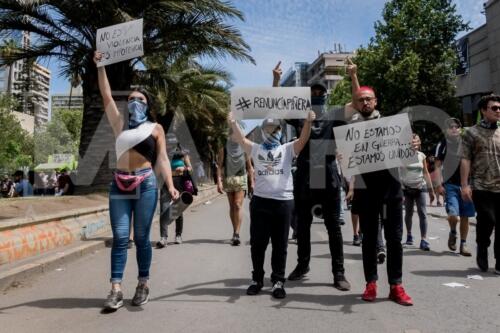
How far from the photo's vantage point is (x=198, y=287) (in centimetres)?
487

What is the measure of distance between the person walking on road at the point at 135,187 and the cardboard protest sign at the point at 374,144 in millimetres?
1646

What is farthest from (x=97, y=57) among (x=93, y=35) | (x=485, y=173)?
(x=93, y=35)

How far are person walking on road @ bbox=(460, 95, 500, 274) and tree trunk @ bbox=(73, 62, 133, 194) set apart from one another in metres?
9.22

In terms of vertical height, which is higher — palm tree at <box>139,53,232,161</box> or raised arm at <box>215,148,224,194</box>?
palm tree at <box>139,53,232,161</box>

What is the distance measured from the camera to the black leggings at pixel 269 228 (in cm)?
458

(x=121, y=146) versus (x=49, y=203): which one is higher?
(x=121, y=146)

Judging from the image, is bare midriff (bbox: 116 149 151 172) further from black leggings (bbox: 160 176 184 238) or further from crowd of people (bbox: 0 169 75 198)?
crowd of people (bbox: 0 169 75 198)

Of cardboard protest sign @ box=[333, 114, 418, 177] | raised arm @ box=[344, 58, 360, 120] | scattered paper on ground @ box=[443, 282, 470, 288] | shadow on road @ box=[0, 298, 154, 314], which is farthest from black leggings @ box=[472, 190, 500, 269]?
shadow on road @ box=[0, 298, 154, 314]

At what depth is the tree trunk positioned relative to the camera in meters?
12.7

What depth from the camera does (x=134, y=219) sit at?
4215mm

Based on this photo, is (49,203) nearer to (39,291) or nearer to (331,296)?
(39,291)

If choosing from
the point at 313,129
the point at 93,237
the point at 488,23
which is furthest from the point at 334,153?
the point at 488,23

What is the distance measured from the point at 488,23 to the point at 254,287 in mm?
31778

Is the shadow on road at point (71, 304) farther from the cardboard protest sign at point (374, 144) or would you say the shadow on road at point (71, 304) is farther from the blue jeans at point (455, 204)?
the blue jeans at point (455, 204)
